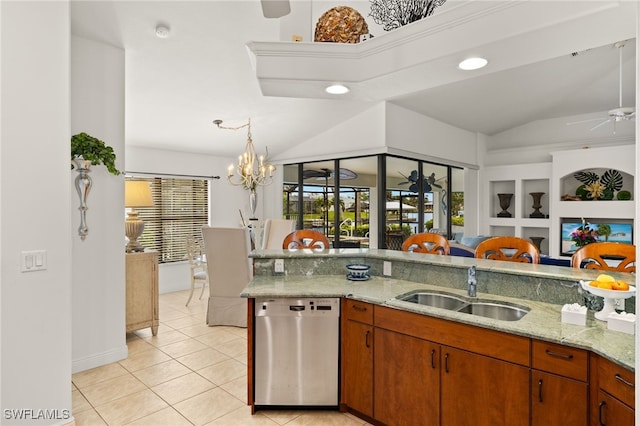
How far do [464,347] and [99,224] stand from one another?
9.91 ft

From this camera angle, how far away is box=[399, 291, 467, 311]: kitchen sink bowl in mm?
2451

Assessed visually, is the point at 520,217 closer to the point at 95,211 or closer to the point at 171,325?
the point at 171,325

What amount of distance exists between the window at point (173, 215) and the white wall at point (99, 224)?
2.67 meters

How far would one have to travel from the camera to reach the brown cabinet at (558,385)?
5.19 ft

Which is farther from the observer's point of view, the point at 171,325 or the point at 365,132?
the point at 365,132

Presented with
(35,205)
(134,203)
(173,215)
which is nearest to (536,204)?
(173,215)

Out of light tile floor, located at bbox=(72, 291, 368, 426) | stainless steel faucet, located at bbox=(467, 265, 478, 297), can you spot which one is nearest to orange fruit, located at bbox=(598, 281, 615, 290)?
stainless steel faucet, located at bbox=(467, 265, 478, 297)

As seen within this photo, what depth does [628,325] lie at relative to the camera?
1.70 meters

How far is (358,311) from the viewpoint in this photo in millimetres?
2424

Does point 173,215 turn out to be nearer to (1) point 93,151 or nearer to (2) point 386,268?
(1) point 93,151

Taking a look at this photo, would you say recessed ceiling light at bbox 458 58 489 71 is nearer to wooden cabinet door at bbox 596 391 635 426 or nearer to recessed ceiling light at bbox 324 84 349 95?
recessed ceiling light at bbox 324 84 349 95

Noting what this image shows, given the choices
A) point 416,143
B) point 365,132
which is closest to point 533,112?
point 416,143

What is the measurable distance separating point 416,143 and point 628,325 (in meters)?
4.10

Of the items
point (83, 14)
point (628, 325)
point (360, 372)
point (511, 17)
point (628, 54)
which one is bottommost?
point (360, 372)
